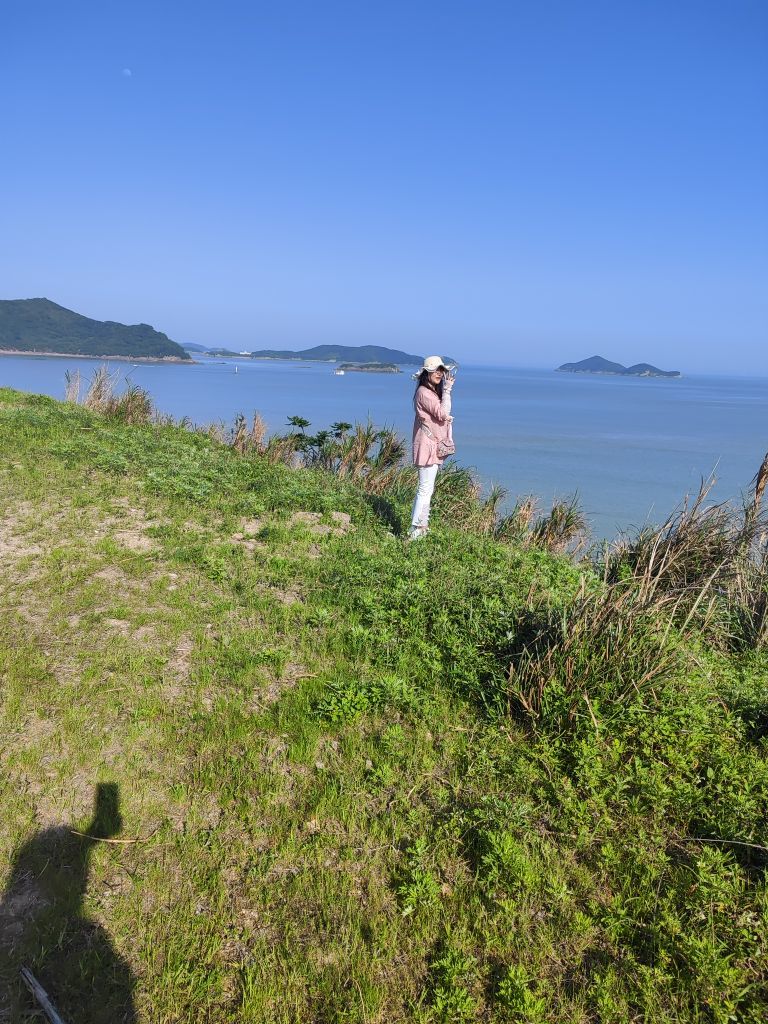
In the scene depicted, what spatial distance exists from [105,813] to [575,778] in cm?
239

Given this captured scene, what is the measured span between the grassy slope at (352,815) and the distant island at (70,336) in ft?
363

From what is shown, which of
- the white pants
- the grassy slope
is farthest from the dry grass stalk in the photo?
the white pants

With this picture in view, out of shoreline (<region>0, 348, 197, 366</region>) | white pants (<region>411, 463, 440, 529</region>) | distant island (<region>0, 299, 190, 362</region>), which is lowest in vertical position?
white pants (<region>411, 463, 440, 529</region>)

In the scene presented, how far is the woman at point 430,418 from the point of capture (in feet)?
20.3

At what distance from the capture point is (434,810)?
3021 millimetres

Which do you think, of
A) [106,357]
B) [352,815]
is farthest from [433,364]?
[106,357]

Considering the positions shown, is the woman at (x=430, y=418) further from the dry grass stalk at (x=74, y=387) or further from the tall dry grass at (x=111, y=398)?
the dry grass stalk at (x=74, y=387)

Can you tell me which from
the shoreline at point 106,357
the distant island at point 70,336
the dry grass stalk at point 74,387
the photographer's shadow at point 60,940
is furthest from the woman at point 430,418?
the distant island at point 70,336

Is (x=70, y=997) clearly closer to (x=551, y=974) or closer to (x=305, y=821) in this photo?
(x=305, y=821)

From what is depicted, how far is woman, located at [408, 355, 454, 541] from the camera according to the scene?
6191 mm

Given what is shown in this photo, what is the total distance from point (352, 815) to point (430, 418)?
420 cm

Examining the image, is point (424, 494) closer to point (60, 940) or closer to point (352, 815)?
point (352, 815)

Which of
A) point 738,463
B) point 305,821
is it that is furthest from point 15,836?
point 738,463

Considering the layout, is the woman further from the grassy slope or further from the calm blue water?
the calm blue water
